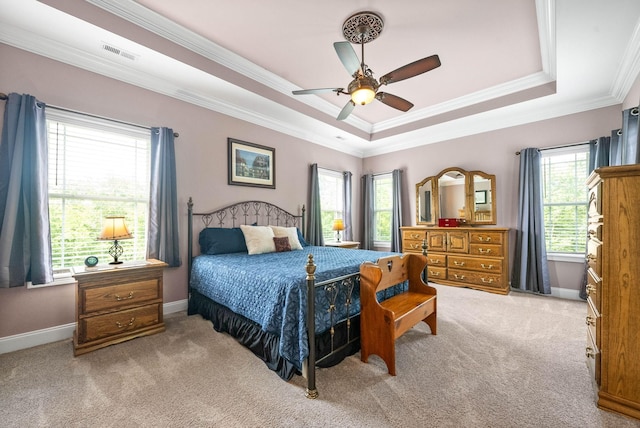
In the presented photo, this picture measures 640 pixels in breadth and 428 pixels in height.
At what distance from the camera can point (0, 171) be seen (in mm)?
2355

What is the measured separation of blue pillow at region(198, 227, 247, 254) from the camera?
348 cm

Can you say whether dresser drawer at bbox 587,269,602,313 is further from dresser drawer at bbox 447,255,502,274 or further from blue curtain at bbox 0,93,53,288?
blue curtain at bbox 0,93,53,288

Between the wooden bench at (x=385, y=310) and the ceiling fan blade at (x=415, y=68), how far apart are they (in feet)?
5.51

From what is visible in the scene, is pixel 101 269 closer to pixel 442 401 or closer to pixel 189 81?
pixel 189 81

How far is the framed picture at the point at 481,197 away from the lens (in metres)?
4.73

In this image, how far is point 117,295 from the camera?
2.56 metres

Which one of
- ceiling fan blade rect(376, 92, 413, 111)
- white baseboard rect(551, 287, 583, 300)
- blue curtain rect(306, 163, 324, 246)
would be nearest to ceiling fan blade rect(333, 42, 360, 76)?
ceiling fan blade rect(376, 92, 413, 111)

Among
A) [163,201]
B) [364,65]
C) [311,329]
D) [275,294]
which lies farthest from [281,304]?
[364,65]

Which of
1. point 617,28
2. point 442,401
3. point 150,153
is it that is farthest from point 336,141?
point 442,401

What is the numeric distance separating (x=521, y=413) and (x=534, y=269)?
321 centimetres

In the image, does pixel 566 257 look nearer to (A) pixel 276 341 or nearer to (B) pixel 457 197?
(B) pixel 457 197

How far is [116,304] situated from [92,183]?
4.40 ft

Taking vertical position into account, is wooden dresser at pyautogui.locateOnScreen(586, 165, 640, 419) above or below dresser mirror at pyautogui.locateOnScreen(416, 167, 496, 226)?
below

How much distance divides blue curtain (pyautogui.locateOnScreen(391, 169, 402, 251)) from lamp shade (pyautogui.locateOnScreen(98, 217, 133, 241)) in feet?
14.9
